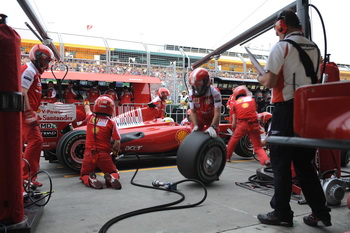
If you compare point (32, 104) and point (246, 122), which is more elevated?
point (32, 104)

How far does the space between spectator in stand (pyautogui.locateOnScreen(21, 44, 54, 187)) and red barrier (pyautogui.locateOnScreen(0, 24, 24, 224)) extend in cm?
171

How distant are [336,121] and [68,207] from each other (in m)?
2.88

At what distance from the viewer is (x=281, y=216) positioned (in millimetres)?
2633

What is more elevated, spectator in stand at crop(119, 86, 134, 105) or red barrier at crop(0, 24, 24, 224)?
spectator in stand at crop(119, 86, 134, 105)

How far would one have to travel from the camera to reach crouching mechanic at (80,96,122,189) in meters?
4.36

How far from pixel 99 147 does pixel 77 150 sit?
3.29 feet

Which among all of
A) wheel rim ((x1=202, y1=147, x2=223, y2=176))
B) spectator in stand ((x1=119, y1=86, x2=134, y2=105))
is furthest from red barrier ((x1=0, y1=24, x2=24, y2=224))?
spectator in stand ((x1=119, y1=86, x2=134, y2=105))

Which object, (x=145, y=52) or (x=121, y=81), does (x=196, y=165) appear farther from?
(x=145, y=52)

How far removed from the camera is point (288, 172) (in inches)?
103

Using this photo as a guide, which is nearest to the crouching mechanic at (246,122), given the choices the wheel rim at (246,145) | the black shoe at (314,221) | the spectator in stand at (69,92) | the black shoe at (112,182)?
the wheel rim at (246,145)

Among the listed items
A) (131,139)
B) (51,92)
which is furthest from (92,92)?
(131,139)

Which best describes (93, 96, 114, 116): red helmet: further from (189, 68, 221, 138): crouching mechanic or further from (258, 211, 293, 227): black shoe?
(258, 211, 293, 227): black shoe

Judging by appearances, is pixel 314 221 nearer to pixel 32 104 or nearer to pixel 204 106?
pixel 204 106

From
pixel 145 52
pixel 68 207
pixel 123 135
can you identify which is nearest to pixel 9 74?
pixel 68 207
